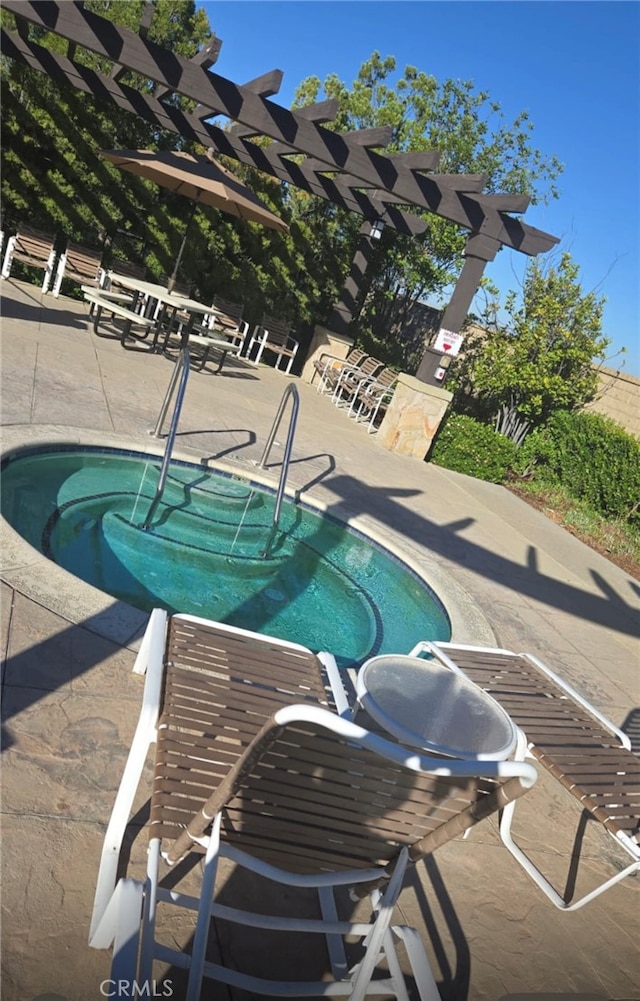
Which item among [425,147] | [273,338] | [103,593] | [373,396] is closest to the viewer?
[103,593]

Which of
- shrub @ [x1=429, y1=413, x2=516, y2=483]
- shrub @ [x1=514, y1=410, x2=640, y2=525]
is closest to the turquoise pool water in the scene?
shrub @ [x1=429, y1=413, x2=516, y2=483]

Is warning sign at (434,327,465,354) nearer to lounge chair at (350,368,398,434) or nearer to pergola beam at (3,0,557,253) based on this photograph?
lounge chair at (350,368,398,434)

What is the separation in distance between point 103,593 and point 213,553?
1.54 metres

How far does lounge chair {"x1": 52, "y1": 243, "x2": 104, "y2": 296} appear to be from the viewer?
Result: 11395 millimetres

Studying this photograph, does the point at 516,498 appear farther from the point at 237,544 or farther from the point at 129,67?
the point at 129,67

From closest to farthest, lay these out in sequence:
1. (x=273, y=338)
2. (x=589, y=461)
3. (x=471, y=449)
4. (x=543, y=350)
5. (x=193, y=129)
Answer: (x=471, y=449) → (x=589, y=461) → (x=193, y=129) → (x=543, y=350) → (x=273, y=338)

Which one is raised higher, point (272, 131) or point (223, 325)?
point (272, 131)

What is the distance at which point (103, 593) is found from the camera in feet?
11.4

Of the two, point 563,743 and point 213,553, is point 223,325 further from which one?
point 563,743

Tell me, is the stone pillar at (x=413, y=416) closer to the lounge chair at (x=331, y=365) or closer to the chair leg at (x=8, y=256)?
the lounge chair at (x=331, y=365)

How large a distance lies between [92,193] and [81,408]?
758 centimetres

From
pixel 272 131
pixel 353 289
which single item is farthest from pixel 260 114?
Answer: pixel 353 289

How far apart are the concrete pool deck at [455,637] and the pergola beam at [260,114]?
3398 millimetres

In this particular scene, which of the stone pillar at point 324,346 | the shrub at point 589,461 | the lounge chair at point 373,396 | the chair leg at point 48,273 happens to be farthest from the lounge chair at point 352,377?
the chair leg at point 48,273
